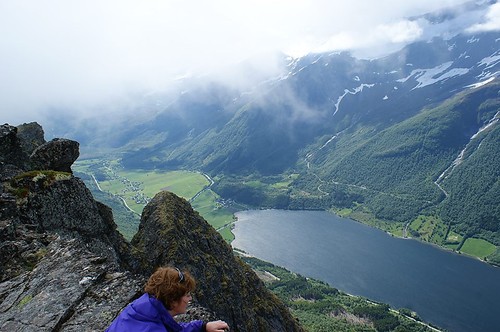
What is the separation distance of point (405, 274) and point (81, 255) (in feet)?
549

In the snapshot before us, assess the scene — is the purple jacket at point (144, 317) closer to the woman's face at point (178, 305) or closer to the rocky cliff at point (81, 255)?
the woman's face at point (178, 305)

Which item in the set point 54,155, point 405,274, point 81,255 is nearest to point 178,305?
point 81,255

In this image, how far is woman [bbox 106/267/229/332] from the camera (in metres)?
7.38

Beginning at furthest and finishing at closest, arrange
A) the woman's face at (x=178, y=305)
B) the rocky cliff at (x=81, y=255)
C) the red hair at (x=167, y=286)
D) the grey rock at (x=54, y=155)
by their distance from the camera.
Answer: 1. the grey rock at (x=54, y=155)
2. the rocky cliff at (x=81, y=255)
3. the woman's face at (x=178, y=305)
4. the red hair at (x=167, y=286)

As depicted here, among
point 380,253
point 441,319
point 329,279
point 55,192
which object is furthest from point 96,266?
Result: point 380,253

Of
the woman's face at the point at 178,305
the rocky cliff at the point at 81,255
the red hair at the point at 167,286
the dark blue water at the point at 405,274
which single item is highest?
the red hair at the point at 167,286

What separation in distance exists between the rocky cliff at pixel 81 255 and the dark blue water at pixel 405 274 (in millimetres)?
118081

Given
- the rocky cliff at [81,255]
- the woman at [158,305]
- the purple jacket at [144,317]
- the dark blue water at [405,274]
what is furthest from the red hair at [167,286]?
the dark blue water at [405,274]

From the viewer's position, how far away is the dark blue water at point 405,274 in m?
134

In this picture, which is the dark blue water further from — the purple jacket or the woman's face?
the purple jacket

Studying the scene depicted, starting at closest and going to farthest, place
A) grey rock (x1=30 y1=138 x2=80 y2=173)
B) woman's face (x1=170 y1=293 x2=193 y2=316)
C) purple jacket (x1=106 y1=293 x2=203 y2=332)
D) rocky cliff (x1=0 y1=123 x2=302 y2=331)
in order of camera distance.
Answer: purple jacket (x1=106 y1=293 x2=203 y2=332) < woman's face (x1=170 y1=293 x2=193 y2=316) < rocky cliff (x1=0 y1=123 x2=302 y2=331) < grey rock (x1=30 y1=138 x2=80 y2=173)

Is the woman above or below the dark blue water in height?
above

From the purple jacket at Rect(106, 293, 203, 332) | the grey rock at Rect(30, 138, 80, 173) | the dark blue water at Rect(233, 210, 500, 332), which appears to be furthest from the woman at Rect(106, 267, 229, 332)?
the dark blue water at Rect(233, 210, 500, 332)

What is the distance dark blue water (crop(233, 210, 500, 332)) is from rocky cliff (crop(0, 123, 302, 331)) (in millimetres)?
118081
